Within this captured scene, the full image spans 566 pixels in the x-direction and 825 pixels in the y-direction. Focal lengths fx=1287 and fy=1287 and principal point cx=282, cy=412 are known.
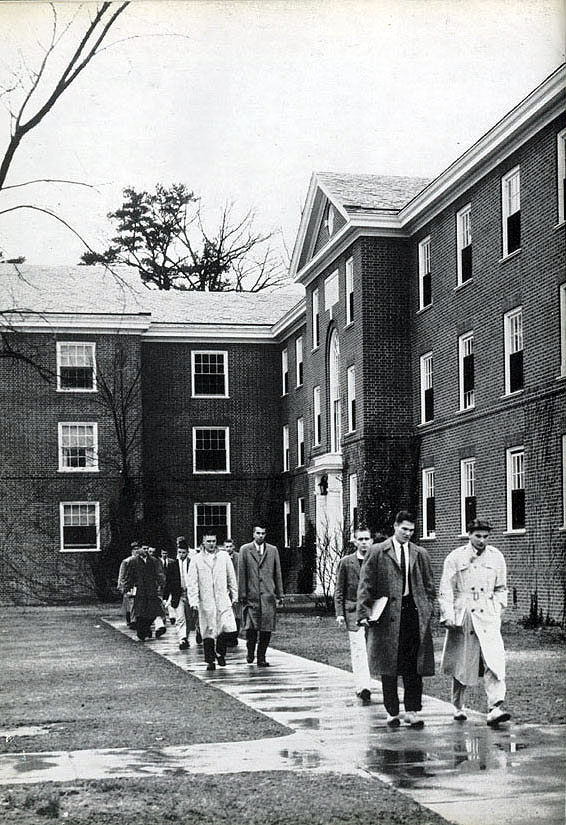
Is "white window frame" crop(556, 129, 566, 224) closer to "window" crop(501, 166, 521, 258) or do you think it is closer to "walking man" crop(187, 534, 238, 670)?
"window" crop(501, 166, 521, 258)

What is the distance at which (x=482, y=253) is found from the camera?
2919cm

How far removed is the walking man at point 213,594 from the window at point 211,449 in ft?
102

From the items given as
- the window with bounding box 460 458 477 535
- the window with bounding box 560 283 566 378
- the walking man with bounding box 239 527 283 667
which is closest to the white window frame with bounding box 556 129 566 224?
the window with bounding box 560 283 566 378

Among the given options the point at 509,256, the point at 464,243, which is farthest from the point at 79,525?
the point at 509,256

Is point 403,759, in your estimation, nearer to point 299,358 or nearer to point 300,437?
point 300,437

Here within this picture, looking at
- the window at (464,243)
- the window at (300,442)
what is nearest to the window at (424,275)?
the window at (464,243)

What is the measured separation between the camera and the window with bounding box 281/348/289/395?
160ft

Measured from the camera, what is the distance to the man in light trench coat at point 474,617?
1177cm

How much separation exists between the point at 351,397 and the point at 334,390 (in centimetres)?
300

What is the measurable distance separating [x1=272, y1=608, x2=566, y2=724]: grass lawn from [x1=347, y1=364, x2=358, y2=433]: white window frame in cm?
737

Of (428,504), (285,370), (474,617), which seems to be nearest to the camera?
(474,617)

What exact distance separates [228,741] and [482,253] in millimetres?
19993

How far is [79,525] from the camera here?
153ft

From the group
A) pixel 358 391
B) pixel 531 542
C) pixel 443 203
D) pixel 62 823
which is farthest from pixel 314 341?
pixel 62 823
